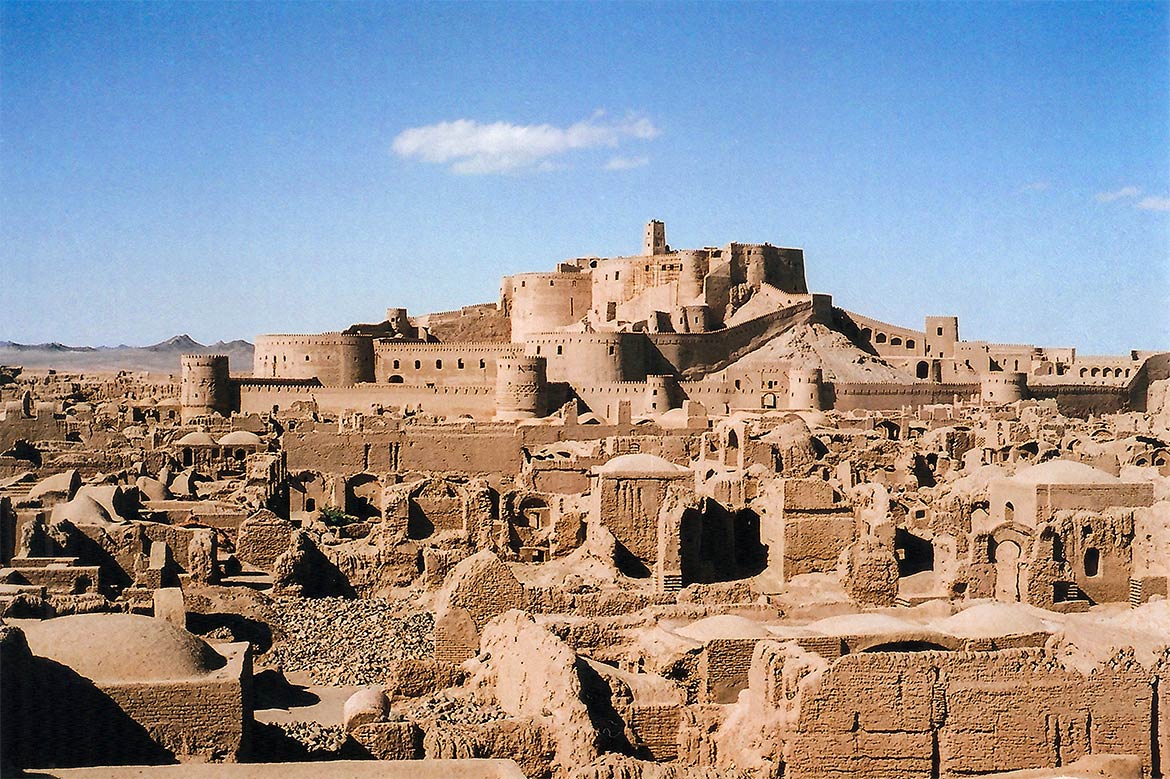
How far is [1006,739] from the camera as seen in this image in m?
10.6

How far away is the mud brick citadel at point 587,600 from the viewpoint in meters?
10.2

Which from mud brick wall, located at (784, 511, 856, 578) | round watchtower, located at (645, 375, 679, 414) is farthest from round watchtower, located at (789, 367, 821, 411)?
mud brick wall, located at (784, 511, 856, 578)

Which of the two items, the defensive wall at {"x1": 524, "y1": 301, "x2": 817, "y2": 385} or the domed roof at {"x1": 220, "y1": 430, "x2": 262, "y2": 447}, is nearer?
the domed roof at {"x1": 220, "y1": 430, "x2": 262, "y2": 447}

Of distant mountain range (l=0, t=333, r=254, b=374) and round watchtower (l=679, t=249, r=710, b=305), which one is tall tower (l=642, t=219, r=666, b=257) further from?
distant mountain range (l=0, t=333, r=254, b=374)

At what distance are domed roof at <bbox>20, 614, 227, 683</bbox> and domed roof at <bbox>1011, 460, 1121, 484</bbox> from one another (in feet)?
39.9

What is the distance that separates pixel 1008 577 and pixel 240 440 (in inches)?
911

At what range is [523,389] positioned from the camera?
43344 millimetres

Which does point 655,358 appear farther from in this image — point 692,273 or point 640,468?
point 640,468

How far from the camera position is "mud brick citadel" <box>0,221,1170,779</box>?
10.2 meters

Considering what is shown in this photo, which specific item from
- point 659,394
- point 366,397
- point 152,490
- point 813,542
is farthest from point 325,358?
point 813,542

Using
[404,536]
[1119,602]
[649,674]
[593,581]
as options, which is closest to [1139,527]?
[1119,602]

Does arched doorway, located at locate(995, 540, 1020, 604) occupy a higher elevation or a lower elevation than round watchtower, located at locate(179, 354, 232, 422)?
lower

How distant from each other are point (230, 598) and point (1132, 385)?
4495cm

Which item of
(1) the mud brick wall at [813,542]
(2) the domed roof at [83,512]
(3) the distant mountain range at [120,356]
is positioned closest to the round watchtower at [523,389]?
(2) the domed roof at [83,512]
